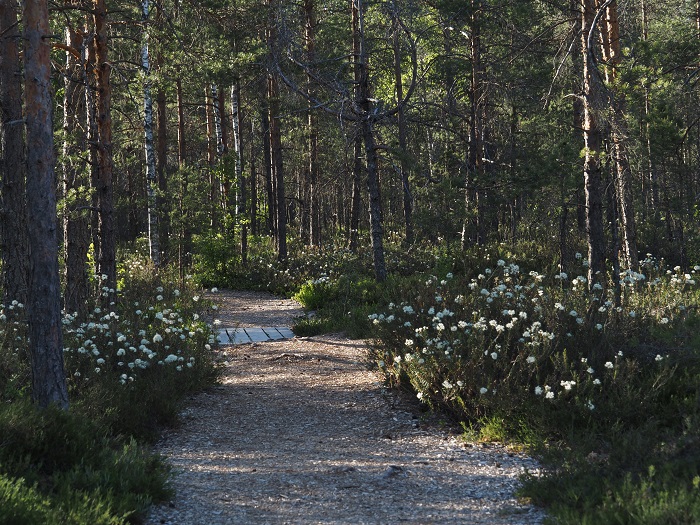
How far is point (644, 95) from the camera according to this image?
12.7 meters

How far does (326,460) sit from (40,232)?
3003mm

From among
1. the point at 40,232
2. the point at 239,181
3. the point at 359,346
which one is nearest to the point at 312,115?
the point at 239,181

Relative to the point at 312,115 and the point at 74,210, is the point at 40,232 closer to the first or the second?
the point at 74,210

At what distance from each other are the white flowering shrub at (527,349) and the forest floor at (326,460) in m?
0.42

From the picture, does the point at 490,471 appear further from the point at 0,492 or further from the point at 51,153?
the point at 51,153

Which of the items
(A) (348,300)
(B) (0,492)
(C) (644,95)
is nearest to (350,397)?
(B) (0,492)

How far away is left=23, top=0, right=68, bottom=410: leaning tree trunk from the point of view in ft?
18.3

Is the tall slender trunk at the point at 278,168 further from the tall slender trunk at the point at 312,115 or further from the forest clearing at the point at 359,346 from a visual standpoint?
the forest clearing at the point at 359,346

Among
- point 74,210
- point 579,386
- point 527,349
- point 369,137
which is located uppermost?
point 369,137

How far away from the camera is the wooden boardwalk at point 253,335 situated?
1178 cm

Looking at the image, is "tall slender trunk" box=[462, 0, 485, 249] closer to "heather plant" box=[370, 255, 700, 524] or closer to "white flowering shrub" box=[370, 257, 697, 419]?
"white flowering shrub" box=[370, 257, 697, 419]

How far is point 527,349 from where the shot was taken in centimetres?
640

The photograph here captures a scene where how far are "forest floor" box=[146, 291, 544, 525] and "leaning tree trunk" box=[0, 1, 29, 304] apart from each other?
3.09m

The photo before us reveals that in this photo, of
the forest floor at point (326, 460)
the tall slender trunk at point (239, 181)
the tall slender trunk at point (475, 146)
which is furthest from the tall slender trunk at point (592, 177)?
the tall slender trunk at point (239, 181)
